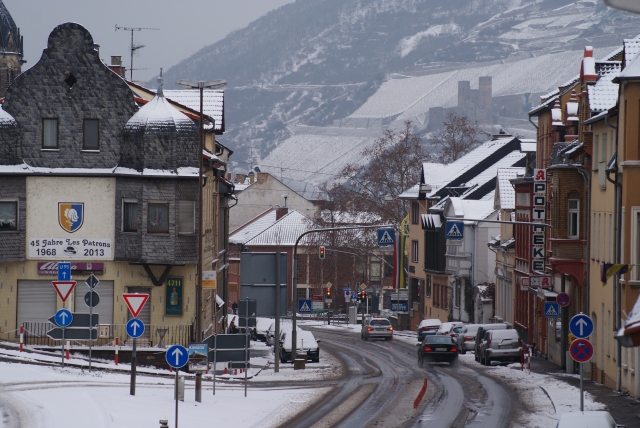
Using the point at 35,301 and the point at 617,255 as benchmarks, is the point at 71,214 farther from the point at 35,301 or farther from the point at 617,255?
the point at 617,255

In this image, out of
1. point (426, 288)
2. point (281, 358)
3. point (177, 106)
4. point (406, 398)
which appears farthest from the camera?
point (426, 288)

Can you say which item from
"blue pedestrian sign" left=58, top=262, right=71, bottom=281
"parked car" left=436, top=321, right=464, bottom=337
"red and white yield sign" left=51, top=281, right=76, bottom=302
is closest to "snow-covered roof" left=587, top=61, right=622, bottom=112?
"blue pedestrian sign" left=58, top=262, right=71, bottom=281

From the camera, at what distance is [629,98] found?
34750mm

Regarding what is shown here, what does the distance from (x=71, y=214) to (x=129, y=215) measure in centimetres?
223

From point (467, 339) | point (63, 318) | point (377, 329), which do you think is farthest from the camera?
point (377, 329)

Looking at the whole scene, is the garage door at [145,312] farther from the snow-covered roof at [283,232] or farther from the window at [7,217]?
the snow-covered roof at [283,232]

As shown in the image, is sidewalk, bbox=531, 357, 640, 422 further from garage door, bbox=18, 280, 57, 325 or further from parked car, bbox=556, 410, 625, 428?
garage door, bbox=18, 280, 57, 325

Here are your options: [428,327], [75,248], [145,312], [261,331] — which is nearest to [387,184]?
[261,331]

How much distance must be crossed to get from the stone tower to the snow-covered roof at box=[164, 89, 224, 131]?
42826 mm

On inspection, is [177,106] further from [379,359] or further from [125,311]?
[379,359]

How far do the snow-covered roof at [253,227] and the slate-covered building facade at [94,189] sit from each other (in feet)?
233

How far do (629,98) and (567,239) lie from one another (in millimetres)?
11206

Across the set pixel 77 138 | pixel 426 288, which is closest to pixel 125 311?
pixel 77 138

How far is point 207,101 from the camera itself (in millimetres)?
57625
